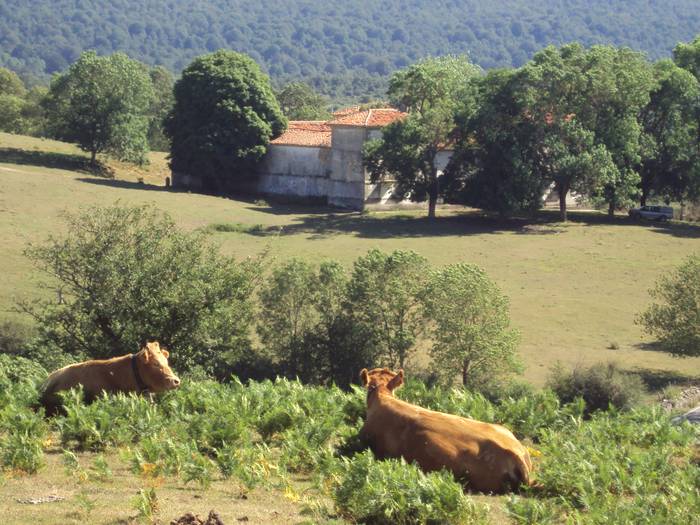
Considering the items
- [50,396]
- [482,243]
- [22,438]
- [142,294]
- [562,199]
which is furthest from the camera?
[562,199]

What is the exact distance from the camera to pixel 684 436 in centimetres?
1254

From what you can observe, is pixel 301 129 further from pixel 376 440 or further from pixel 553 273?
pixel 376 440

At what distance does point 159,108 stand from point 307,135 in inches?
1762

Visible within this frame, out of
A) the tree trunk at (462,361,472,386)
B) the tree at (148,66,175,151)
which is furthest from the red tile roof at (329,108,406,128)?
the tree trunk at (462,361,472,386)

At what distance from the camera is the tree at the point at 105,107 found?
7519cm

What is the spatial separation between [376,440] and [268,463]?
1.37 meters

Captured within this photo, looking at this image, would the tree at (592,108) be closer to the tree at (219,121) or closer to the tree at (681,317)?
the tree at (219,121)

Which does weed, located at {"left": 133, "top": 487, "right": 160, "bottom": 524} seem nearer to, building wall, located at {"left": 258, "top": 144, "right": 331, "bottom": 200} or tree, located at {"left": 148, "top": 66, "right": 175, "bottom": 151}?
building wall, located at {"left": 258, "top": 144, "right": 331, "bottom": 200}

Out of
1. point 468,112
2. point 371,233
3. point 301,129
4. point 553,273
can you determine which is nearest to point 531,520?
point 553,273

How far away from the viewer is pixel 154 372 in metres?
13.3

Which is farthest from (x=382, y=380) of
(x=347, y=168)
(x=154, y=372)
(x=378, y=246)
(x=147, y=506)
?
(x=347, y=168)

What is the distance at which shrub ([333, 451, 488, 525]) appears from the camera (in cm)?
898

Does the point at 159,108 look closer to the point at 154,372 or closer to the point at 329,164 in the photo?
the point at 329,164

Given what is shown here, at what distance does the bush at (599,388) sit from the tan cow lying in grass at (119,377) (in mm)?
13377
